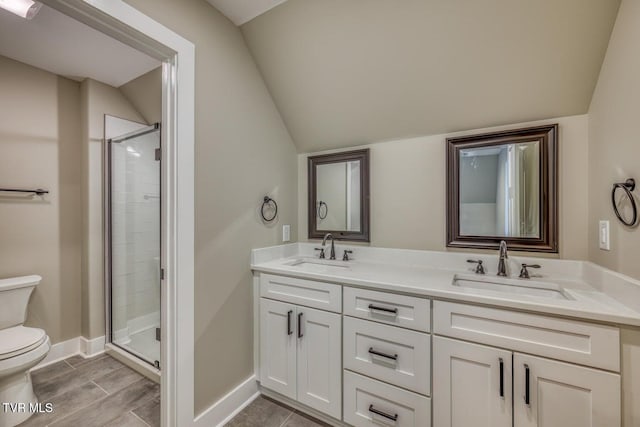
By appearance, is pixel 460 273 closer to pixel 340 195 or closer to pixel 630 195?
pixel 630 195

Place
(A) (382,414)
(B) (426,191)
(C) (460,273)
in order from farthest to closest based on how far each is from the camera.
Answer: (B) (426,191)
(C) (460,273)
(A) (382,414)

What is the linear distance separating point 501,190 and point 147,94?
3002mm

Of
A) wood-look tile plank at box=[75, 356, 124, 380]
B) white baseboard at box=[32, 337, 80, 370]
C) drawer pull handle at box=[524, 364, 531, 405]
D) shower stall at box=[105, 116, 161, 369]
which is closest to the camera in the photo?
drawer pull handle at box=[524, 364, 531, 405]

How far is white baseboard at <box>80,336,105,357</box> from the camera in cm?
228

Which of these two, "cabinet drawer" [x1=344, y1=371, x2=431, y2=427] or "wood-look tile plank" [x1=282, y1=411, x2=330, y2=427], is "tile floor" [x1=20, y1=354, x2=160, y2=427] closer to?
"wood-look tile plank" [x1=282, y1=411, x2=330, y2=427]

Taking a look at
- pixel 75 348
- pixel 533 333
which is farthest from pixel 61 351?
pixel 533 333

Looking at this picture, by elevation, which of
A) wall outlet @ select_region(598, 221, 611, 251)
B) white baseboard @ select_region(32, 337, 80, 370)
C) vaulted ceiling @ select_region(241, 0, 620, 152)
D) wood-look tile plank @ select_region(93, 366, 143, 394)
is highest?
vaulted ceiling @ select_region(241, 0, 620, 152)

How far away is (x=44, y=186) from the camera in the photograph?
2.17 m

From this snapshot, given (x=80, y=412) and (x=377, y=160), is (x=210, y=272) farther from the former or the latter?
(x=377, y=160)

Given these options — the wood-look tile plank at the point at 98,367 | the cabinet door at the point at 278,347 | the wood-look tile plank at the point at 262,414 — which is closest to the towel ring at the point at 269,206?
the cabinet door at the point at 278,347

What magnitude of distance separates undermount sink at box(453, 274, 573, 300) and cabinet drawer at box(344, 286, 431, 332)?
0.30 metres

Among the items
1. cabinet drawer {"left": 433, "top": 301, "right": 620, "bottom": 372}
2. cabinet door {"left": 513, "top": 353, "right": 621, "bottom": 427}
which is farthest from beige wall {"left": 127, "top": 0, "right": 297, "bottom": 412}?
cabinet door {"left": 513, "top": 353, "right": 621, "bottom": 427}

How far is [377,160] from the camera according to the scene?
1.97m

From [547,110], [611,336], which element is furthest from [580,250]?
[547,110]
